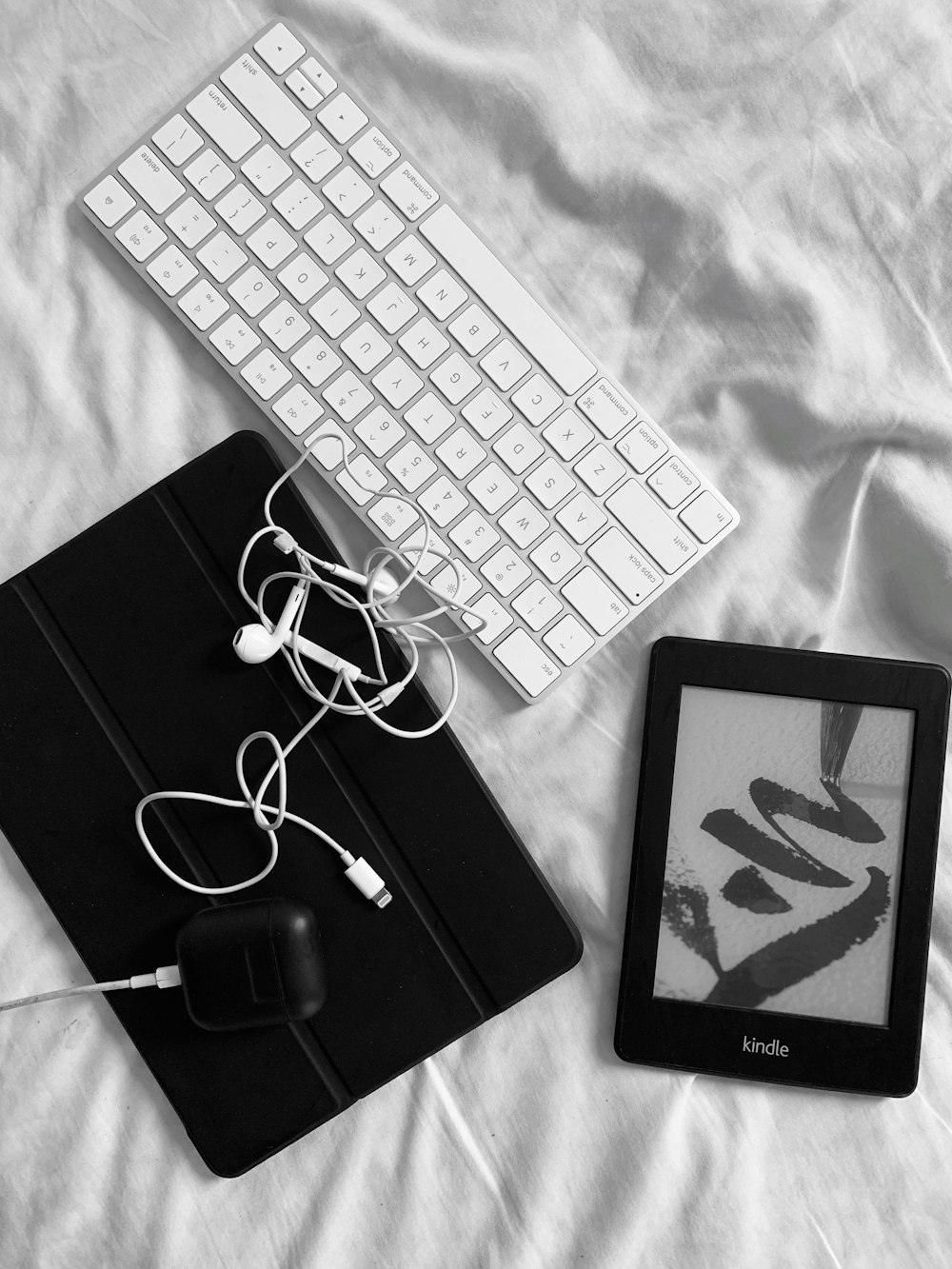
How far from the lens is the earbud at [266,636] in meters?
0.63

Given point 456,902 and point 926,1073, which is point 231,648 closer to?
point 456,902

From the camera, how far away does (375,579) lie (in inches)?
25.1

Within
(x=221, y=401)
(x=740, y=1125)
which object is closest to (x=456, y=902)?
(x=740, y=1125)

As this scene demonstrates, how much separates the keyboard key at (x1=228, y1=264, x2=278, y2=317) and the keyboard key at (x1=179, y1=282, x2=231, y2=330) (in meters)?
0.01

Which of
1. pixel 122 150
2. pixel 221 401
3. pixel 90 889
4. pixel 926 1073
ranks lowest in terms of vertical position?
pixel 926 1073

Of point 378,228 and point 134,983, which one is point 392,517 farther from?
point 134,983

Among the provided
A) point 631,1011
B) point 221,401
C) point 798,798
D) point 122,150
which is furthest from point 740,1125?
point 122,150

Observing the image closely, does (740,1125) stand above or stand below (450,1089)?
below

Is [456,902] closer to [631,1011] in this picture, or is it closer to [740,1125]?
[631,1011]

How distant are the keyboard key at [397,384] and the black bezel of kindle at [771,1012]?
0.23 metres

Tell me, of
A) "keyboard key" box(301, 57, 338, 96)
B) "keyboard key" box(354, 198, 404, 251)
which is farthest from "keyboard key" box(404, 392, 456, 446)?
"keyboard key" box(301, 57, 338, 96)

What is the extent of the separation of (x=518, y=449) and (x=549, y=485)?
0.10 ft

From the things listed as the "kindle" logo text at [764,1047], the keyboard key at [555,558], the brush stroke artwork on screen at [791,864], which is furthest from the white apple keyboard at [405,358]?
the "kindle" logo text at [764,1047]

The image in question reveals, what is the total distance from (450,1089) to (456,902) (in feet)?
0.41
